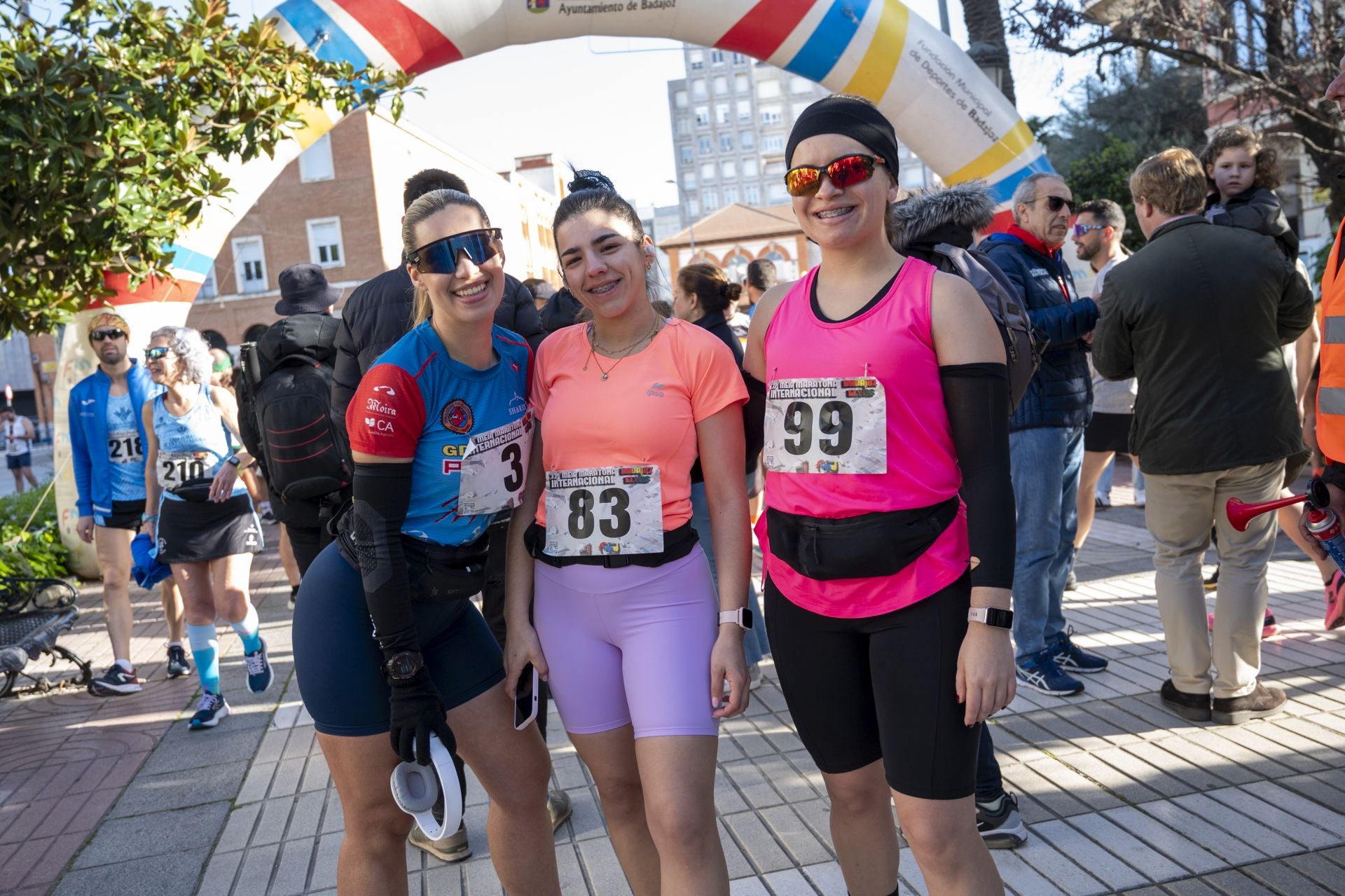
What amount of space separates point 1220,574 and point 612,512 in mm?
2944

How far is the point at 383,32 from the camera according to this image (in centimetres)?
855

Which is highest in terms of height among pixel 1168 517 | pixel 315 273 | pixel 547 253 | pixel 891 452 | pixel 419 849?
pixel 547 253

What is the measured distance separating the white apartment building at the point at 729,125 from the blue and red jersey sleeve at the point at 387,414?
133175 mm

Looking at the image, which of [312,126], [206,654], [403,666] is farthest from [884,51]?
[403,666]

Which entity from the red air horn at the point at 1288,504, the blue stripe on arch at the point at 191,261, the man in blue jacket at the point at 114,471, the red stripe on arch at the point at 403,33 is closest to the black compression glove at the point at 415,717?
the red air horn at the point at 1288,504

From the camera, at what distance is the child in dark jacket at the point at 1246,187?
168 inches

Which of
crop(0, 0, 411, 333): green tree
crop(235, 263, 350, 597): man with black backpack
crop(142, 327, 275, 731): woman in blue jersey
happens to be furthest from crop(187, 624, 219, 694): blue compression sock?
crop(0, 0, 411, 333): green tree

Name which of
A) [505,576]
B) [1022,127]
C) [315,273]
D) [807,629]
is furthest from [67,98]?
[1022,127]

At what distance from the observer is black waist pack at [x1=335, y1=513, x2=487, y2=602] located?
2.55 metres

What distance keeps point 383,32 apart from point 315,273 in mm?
4653

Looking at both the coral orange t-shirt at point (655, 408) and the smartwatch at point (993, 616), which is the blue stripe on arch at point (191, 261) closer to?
the coral orange t-shirt at point (655, 408)

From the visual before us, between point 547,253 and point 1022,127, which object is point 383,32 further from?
point 547,253

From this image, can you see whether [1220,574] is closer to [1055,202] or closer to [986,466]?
[1055,202]

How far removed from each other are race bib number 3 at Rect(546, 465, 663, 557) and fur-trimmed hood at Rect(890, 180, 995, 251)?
109 centimetres
